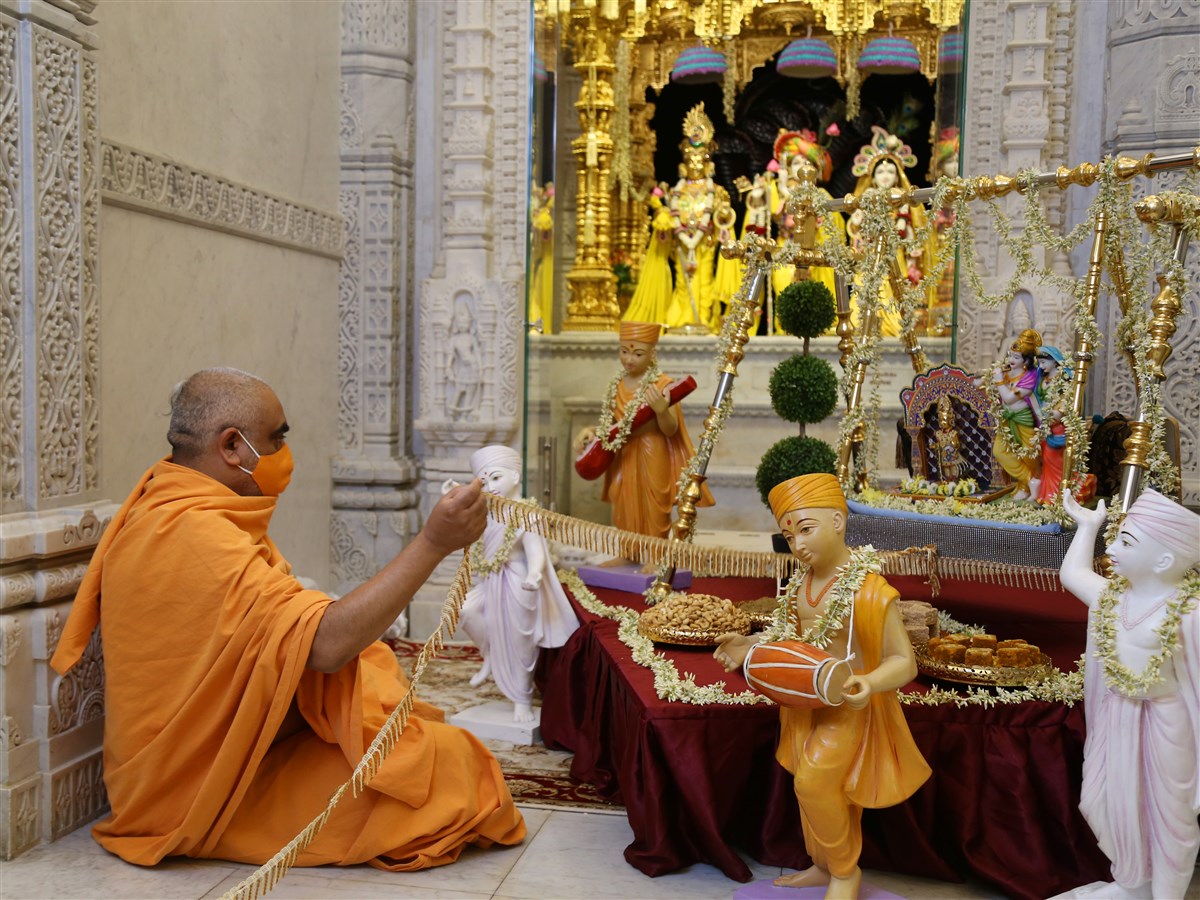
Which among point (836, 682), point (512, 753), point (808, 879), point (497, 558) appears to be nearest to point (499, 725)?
point (512, 753)

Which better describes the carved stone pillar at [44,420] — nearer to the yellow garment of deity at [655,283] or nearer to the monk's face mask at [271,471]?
the monk's face mask at [271,471]

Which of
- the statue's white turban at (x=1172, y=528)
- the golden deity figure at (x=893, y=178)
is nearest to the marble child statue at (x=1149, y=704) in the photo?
the statue's white turban at (x=1172, y=528)

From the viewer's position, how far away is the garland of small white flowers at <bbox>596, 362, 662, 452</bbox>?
5.45 meters

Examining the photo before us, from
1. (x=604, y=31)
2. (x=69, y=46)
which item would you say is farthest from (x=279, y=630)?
(x=604, y=31)

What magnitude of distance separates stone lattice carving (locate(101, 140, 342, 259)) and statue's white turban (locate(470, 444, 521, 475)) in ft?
5.73

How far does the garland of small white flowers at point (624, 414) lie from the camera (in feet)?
17.9

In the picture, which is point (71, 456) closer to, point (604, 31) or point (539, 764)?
point (539, 764)

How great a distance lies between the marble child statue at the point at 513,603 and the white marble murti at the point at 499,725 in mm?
46

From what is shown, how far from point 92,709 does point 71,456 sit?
32.6 inches

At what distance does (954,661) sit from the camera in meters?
3.61

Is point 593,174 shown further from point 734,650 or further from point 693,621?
point 734,650

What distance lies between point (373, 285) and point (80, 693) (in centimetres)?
361

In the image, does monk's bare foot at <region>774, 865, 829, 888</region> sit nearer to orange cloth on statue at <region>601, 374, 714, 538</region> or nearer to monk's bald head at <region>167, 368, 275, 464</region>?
monk's bald head at <region>167, 368, 275, 464</region>

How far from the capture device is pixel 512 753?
4559mm
